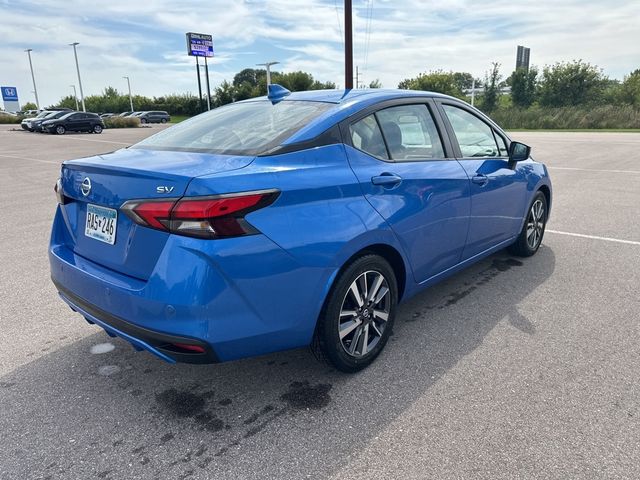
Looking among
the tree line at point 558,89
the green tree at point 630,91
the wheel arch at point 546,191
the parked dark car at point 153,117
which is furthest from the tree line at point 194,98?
the wheel arch at point 546,191

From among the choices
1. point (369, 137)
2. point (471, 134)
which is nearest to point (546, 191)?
point (471, 134)

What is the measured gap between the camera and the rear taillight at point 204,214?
2113mm

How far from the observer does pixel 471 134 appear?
3932 mm

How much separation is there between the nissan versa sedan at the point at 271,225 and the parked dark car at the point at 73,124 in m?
33.2

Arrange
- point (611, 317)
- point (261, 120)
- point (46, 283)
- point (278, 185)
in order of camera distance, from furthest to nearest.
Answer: point (46, 283)
point (611, 317)
point (261, 120)
point (278, 185)

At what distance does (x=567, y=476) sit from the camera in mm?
2070

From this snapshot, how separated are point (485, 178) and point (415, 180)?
1.02 metres

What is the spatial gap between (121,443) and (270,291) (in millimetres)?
1018

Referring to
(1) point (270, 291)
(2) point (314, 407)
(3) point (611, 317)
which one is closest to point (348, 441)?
(2) point (314, 407)

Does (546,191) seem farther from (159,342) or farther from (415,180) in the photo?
(159,342)

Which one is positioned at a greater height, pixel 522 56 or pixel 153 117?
pixel 522 56

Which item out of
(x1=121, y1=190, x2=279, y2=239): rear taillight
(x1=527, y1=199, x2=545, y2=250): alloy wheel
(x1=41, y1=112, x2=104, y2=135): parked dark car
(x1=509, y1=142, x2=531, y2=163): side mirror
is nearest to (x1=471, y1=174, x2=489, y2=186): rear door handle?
(x1=509, y1=142, x2=531, y2=163): side mirror

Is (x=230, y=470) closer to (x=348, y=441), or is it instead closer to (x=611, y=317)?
(x=348, y=441)

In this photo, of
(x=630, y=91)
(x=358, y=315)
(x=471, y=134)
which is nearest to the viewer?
(x=358, y=315)
